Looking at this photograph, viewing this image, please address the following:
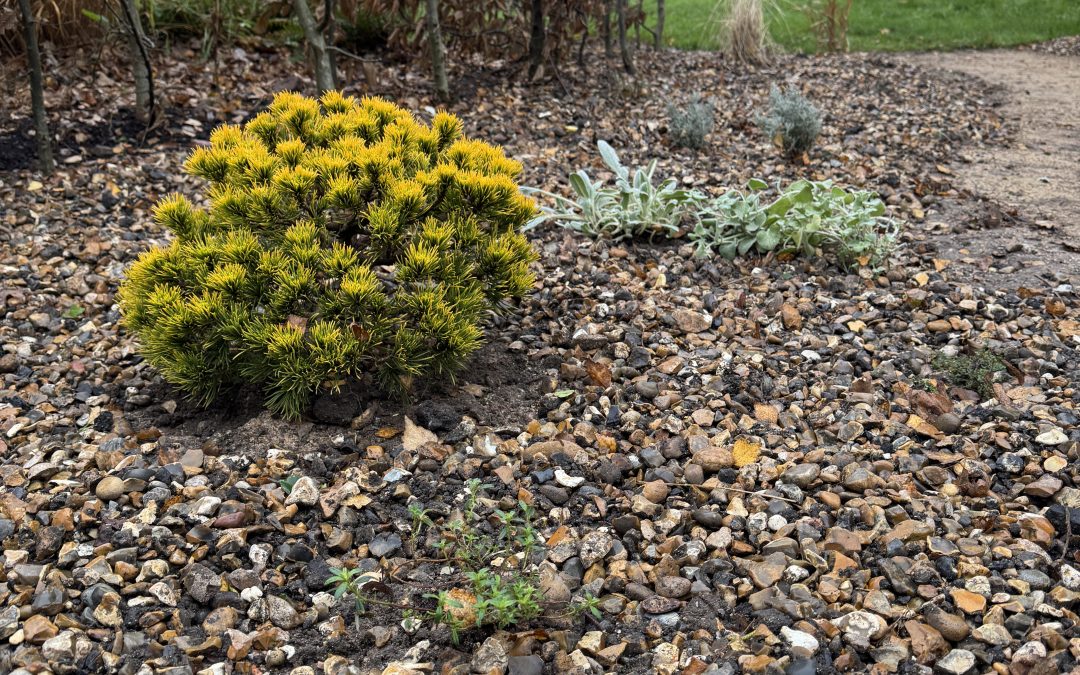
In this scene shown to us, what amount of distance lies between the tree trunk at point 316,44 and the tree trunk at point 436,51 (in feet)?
2.32

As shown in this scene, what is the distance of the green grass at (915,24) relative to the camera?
908 centimetres

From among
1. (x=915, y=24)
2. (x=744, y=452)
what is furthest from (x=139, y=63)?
(x=915, y=24)

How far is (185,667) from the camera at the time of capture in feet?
6.21

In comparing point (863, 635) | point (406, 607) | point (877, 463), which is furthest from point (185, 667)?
point (877, 463)

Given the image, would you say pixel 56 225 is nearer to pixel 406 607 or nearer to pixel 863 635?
pixel 406 607

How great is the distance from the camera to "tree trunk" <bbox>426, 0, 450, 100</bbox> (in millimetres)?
5285

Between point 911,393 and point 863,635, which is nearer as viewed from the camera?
point 863,635

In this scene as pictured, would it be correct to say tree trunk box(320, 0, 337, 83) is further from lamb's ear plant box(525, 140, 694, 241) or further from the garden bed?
lamb's ear plant box(525, 140, 694, 241)

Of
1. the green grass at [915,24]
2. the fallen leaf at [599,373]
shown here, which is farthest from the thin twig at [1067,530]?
the green grass at [915,24]

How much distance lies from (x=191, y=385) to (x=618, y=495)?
128 cm

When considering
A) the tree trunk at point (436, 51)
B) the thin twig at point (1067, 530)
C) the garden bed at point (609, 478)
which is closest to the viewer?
the garden bed at point (609, 478)

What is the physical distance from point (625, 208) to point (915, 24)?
729 centimetres

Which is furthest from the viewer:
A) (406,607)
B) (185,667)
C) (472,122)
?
(472,122)

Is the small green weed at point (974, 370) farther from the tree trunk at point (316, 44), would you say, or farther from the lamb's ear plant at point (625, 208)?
the tree trunk at point (316, 44)
